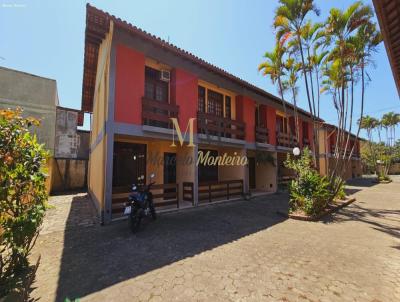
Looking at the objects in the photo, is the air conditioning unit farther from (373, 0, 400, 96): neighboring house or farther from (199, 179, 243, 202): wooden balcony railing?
(373, 0, 400, 96): neighboring house

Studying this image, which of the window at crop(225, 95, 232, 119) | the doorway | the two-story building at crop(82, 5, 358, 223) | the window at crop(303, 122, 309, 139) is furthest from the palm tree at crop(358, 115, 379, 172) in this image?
the doorway

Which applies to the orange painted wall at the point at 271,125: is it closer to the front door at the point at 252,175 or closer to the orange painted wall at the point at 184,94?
the front door at the point at 252,175

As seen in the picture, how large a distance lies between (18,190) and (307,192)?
8.91 m

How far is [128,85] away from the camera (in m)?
7.52

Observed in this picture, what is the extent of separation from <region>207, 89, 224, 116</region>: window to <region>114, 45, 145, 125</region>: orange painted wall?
4634 mm

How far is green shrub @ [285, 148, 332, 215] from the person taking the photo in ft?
26.3

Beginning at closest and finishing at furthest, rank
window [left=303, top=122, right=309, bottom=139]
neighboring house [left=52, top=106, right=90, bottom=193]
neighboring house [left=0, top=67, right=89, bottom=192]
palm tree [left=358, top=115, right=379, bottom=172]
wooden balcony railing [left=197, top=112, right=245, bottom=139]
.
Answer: wooden balcony railing [left=197, top=112, right=245, bottom=139] < neighboring house [left=52, top=106, right=90, bottom=193] < neighboring house [left=0, top=67, right=89, bottom=192] < window [left=303, top=122, right=309, bottom=139] < palm tree [left=358, top=115, right=379, bottom=172]

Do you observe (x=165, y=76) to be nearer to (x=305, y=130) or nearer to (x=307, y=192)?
(x=307, y=192)

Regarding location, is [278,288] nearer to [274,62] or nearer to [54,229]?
[54,229]

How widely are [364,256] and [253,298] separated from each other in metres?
3.13

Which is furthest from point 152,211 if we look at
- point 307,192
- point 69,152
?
point 69,152

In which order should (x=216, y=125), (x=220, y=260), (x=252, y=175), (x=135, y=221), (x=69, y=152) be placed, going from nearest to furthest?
1. (x=220, y=260)
2. (x=135, y=221)
3. (x=216, y=125)
4. (x=252, y=175)
5. (x=69, y=152)

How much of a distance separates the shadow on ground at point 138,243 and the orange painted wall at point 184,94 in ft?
13.4

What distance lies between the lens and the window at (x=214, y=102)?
11711mm
